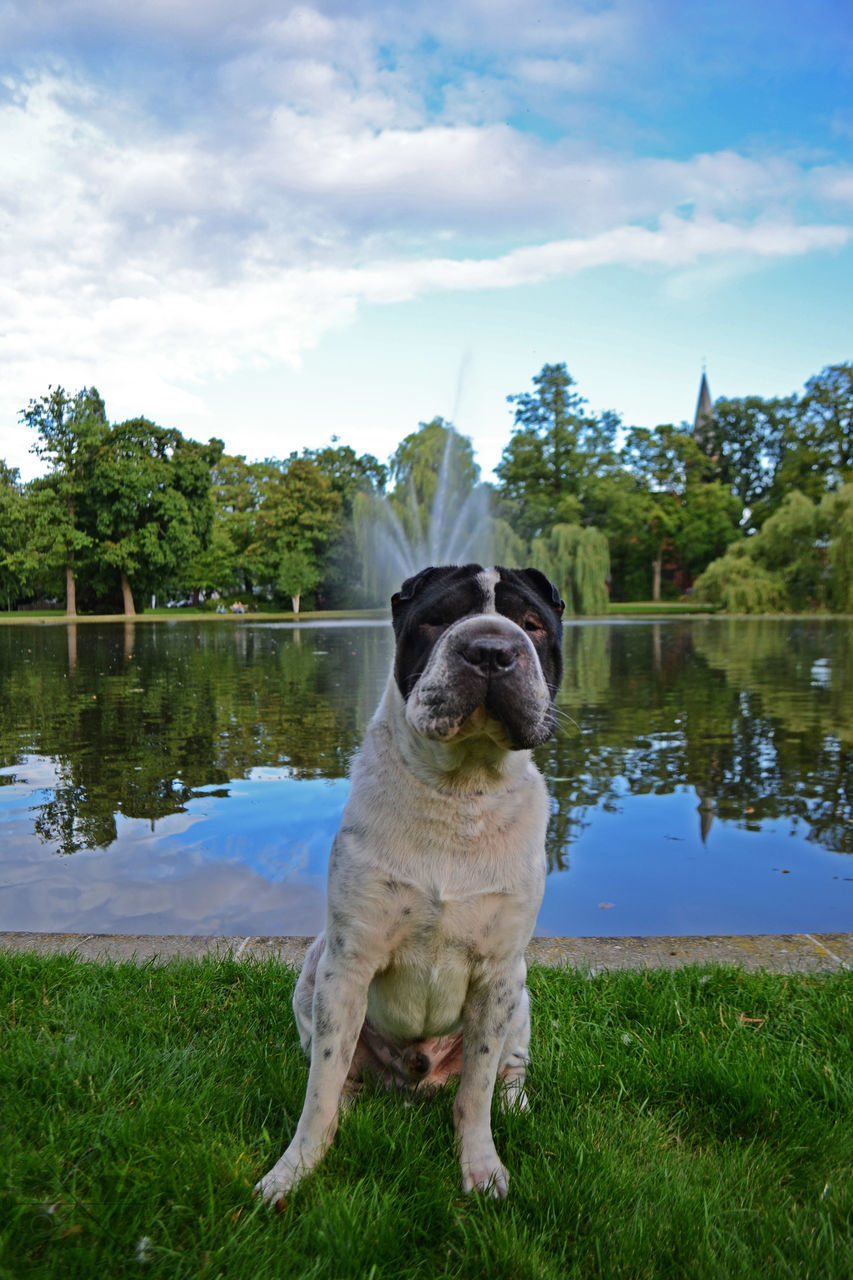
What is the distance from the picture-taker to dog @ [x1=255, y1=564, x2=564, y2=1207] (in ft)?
7.43

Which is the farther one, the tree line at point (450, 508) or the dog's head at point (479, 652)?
the tree line at point (450, 508)

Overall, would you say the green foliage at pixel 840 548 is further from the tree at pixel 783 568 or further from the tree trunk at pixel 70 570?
the tree trunk at pixel 70 570

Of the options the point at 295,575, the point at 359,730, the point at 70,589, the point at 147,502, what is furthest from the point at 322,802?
the point at 295,575

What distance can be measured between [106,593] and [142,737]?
47344mm

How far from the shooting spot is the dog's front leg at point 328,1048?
2309mm

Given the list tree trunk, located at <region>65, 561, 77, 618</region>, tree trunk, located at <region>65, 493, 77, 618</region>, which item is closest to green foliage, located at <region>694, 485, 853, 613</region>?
tree trunk, located at <region>65, 493, 77, 618</region>

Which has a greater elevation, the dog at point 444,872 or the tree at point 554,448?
the tree at point 554,448

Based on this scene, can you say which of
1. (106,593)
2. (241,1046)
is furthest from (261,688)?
(106,593)

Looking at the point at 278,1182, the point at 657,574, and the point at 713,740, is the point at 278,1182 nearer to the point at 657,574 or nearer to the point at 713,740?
the point at 713,740

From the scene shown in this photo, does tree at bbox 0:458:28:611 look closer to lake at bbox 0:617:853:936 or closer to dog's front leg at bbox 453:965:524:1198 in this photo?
lake at bbox 0:617:853:936

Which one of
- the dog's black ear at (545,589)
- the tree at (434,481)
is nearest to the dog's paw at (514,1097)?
the dog's black ear at (545,589)

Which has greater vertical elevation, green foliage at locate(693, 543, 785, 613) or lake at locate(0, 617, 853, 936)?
green foliage at locate(693, 543, 785, 613)

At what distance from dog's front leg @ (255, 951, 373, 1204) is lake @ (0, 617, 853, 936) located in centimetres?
236

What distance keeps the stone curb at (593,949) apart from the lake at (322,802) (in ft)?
2.30
